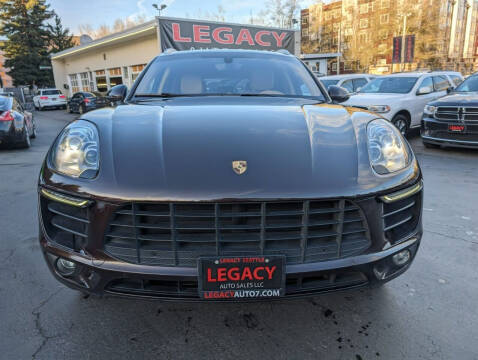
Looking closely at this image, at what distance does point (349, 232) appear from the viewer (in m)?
1.42

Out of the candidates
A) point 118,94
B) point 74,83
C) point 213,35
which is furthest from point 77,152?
point 74,83

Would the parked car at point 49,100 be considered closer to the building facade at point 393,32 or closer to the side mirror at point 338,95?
the side mirror at point 338,95

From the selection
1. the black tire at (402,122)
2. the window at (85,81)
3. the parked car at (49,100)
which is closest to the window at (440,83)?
the black tire at (402,122)

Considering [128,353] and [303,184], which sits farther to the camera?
[128,353]

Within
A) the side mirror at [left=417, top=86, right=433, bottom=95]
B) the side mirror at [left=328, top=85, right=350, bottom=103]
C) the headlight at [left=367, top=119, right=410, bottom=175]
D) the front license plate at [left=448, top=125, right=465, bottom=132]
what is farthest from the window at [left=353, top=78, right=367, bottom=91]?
the headlight at [left=367, top=119, right=410, bottom=175]

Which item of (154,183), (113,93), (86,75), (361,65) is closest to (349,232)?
(154,183)

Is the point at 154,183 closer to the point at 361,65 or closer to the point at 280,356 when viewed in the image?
the point at 280,356

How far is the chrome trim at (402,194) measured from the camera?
147 centimetres

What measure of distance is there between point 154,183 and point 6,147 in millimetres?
7899

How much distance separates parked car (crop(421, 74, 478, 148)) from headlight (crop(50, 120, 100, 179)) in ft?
20.8

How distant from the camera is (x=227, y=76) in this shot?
2678mm

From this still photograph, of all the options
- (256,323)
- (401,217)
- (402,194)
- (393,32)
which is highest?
(393,32)

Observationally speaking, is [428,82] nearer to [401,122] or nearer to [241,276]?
[401,122]

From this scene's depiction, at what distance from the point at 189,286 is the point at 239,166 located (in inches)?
21.5
